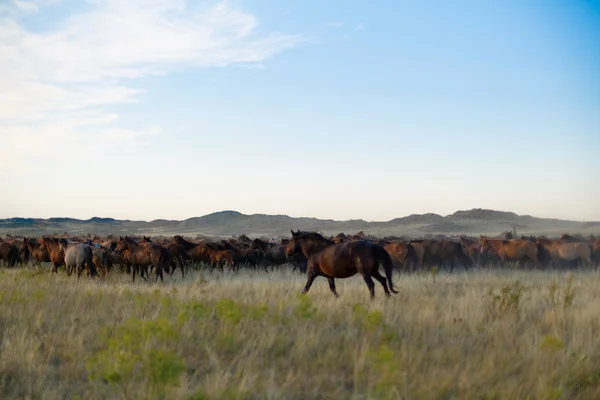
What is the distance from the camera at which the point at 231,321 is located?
26.7 feet

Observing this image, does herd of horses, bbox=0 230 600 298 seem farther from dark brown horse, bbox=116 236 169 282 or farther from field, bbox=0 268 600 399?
field, bbox=0 268 600 399

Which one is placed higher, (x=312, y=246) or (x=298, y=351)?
(x=312, y=246)

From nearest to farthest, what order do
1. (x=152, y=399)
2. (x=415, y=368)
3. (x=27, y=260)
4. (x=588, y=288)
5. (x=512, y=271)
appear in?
(x=152, y=399) < (x=415, y=368) < (x=588, y=288) < (x=512, y=271) < (x=27, y=260)

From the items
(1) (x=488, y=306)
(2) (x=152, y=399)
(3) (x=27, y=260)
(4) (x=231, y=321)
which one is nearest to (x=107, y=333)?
(4) (x=231, y=321)

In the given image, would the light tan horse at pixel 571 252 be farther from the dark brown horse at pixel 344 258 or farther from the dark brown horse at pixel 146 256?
the dark brown horse at pixel 146 256

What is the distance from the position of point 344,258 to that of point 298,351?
5.31 m

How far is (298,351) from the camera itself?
698 centimetres

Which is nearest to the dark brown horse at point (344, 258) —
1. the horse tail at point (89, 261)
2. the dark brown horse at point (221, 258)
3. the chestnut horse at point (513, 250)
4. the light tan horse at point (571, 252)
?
the horse tail at point (89, 261)

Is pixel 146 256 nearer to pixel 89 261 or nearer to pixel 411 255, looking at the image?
pixel 89 261

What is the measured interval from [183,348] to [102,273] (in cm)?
1307

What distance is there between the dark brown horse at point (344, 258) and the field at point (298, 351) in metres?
1.33

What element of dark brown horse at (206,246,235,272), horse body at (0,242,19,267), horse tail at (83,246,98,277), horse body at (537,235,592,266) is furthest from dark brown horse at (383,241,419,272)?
horse body at (0,242,19,267)

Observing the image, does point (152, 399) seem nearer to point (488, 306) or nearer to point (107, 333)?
point (107, 333)

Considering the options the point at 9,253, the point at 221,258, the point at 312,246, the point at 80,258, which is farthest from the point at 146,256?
the point at 9,253
